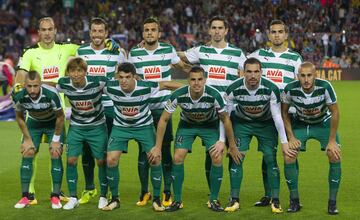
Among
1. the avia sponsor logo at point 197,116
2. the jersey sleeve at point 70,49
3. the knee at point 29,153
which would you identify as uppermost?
the jersey sleeve at point 70,49

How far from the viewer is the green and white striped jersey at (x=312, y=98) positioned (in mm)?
9430

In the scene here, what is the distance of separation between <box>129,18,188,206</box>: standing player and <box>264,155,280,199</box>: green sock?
1291 millimetres

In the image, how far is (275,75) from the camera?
1022cm

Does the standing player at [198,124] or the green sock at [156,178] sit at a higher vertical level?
the standing player at [198,124]

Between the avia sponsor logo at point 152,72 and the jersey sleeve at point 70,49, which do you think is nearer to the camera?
the avia sponsor logo at point 152,72

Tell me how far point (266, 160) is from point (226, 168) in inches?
124

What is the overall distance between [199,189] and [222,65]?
1.95 m

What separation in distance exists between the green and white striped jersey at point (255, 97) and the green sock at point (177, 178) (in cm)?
98

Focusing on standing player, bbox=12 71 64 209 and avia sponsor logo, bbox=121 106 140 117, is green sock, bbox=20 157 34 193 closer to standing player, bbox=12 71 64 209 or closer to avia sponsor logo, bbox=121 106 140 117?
standing player, bbox=12 71 64 209

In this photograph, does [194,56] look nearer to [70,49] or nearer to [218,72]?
[218,72]

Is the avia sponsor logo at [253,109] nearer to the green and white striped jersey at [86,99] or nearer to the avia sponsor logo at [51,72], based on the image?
the green and white striped jersey at [86,99]

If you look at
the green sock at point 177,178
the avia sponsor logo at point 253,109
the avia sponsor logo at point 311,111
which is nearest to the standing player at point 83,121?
the green sock at point 177,178

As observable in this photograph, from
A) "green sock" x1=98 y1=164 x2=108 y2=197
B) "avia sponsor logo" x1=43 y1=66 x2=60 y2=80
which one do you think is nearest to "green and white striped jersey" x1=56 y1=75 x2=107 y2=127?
"green sock" x1=98 y1=164 x2=108 y2=197

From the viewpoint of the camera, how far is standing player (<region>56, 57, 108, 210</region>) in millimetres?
9734
